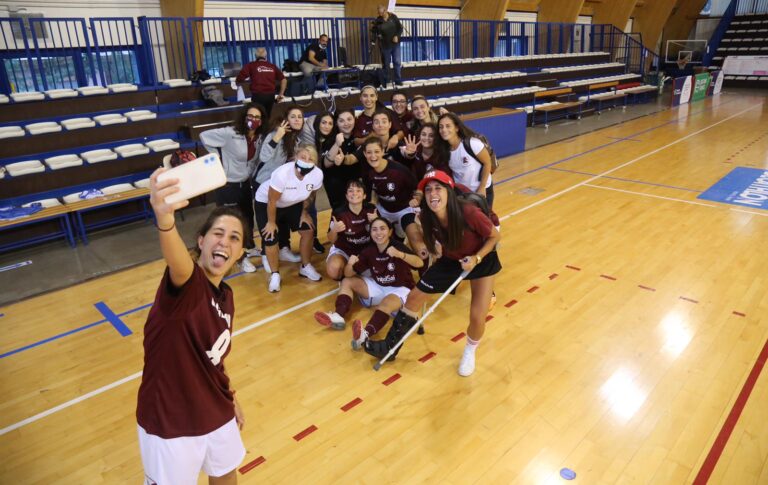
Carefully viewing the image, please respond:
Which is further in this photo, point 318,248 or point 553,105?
point 553,105

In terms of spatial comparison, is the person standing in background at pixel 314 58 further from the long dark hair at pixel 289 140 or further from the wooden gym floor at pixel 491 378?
the wooden gym floor at pixel 491 378

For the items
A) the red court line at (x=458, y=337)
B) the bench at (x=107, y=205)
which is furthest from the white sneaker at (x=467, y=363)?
the bench at (x=107, y=205)

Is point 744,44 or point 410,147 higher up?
point 744,44

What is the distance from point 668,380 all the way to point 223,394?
326 cm

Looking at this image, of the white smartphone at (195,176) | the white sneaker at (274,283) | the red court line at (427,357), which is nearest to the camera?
the white smartphone at (195,176)

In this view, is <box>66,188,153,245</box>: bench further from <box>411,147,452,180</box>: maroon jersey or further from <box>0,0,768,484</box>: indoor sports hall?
<box>411,147,452,180</box>: maroon jersey

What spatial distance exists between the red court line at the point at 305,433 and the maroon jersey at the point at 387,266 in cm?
160

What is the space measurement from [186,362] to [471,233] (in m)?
2.26

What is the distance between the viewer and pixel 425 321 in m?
4.76

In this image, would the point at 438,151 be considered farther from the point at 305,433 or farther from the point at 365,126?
the point at 305,433

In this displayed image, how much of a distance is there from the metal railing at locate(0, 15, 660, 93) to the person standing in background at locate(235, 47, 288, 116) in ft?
4.16

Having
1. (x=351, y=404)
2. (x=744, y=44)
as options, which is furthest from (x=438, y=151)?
(x=744, y=44)

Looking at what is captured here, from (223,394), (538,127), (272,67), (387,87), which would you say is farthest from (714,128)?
(223,394)

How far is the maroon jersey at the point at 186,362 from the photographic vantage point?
1711 mm
